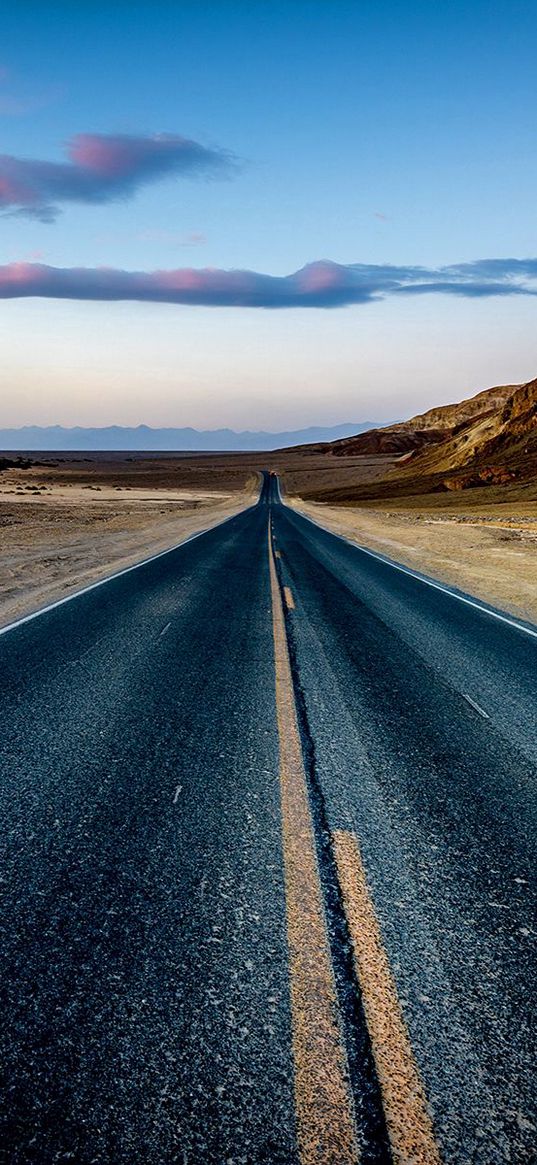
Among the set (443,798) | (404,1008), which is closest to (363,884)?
(404,1008)

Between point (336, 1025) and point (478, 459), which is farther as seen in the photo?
point (478, 459)

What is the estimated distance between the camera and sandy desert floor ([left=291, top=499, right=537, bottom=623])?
605 inches

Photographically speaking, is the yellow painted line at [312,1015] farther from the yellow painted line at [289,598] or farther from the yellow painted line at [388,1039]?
the yellow painted line at [289,598]

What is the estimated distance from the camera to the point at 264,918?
3.08 meters

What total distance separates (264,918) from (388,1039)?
32.0 inches

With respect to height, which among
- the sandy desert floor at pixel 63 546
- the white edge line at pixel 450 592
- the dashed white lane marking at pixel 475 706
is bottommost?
the dashed white lane marking at pixel 475 706

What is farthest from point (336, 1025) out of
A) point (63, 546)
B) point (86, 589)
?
point (63, 546)

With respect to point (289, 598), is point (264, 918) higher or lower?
lower

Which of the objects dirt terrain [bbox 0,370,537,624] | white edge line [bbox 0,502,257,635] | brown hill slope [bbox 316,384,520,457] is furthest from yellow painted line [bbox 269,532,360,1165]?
brown hill slope [bbox 316,384,520,457]

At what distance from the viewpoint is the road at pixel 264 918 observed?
2.09 metres

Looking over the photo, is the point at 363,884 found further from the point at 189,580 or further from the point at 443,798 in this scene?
the point at 189,580

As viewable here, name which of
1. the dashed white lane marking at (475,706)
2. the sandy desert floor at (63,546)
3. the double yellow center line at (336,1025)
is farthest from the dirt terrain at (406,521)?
the double yellow center line at (336,1025)

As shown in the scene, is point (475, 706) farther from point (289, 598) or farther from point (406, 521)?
point (406, 521)

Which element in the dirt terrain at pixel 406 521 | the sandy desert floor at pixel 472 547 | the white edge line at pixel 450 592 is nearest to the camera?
the white edge line at pixel 450 592
